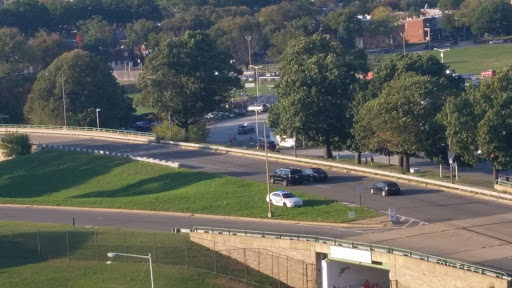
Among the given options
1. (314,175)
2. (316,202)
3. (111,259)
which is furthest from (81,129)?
(111,259)

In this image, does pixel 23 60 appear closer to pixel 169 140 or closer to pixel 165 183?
pixel 169 140

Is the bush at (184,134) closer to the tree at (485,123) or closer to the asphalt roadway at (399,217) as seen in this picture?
the asphalt roadway at (399,217)

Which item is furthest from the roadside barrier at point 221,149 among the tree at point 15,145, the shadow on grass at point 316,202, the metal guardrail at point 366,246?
the metal guardrail at point 366,246

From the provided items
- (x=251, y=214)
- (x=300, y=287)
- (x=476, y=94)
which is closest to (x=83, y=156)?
(x=251, y=214)

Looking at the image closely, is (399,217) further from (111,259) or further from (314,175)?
(111,259)

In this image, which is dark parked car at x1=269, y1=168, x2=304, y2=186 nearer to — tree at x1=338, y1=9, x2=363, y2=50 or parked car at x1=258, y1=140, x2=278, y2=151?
parked car at x1=258, y1=140, x2=278, y2=151

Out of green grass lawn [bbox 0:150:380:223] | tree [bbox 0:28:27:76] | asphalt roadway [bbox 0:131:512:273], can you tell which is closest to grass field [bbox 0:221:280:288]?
asphalt roadway [bbox 0:131:512:273]

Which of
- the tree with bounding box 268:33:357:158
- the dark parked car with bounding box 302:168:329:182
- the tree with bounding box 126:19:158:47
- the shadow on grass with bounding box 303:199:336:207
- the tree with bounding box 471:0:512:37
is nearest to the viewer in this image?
the shadow on grass with bounding box 303:199:336:207
